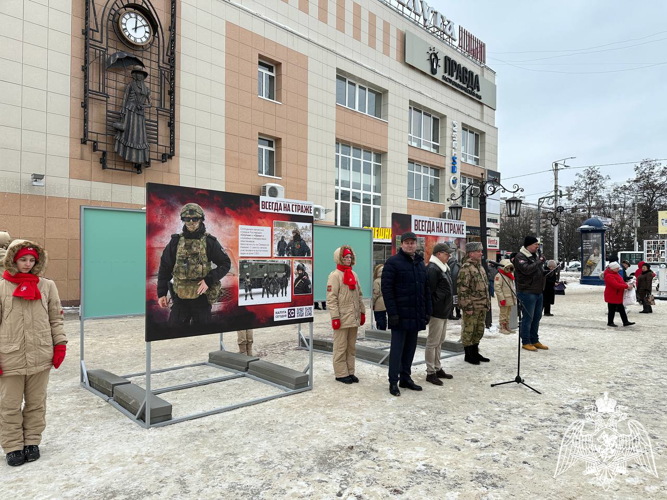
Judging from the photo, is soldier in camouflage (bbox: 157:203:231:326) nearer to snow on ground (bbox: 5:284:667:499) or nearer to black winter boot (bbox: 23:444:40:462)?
snow on ground (bbox: 5:284:667:499)

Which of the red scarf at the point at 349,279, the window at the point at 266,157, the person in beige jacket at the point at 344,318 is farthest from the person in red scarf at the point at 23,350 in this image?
the window at the point at 266,157

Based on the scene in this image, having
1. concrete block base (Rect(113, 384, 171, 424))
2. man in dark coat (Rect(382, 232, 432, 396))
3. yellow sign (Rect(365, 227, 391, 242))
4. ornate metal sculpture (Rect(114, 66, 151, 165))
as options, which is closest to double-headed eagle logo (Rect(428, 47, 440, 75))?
yellow sign (Rect(365, 227, 391, 242))

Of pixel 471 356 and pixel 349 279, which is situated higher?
pixel 349 279

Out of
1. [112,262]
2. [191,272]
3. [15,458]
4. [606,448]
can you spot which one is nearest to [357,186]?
[112,262]

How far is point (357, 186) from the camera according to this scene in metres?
24.6

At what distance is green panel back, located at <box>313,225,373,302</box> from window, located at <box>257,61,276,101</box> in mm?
12186

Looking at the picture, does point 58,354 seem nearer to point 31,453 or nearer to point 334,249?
point 31,453

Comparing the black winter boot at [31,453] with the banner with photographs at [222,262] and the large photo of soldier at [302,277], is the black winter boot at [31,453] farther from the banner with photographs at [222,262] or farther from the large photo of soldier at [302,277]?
the large photo of soldier at [302,277]

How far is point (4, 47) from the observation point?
43.8 ft

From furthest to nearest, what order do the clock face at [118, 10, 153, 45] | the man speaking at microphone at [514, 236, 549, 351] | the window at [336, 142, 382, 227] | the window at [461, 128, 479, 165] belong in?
the window at [461, 128, 479, 165]
the window at [336, 142, 382, 227]
the clock face at [118, 10, 153, 45]
the man speaking at microphone at [514, 236, 549, 351]

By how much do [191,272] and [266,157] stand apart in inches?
644

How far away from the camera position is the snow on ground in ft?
10.7

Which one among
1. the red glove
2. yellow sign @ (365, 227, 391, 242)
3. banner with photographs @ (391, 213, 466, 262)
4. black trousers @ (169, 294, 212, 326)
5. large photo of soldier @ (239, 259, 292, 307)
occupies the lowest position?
the red glove

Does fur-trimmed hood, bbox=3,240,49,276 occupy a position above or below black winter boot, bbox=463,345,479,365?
above
